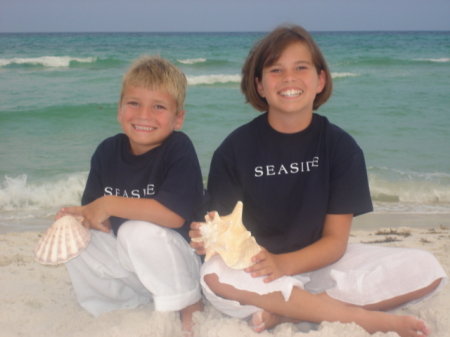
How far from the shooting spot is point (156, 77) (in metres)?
2.50

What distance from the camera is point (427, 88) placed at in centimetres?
1318

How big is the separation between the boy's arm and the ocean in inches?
43.9

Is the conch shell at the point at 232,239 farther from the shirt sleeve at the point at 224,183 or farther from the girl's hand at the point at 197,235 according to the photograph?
the shirt sleeve at the point at 224,183

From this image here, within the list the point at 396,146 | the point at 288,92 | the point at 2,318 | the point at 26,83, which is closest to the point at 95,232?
the point at 2,318

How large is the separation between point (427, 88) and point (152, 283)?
12.8m

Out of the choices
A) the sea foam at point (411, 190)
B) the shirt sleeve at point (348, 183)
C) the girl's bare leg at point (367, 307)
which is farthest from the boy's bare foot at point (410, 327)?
the sea foam at point (411, 190)

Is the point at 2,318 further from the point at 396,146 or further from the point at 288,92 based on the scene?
the point at 396,146

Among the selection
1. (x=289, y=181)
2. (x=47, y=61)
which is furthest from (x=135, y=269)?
(x=47, y=61)

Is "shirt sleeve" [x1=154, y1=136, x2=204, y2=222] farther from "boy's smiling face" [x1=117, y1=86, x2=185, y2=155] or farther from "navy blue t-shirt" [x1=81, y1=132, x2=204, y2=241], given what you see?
"boy's smiling face" [x1=117, y1=86, x2=185, y2=155]

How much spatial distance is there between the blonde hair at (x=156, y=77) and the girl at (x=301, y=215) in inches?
15.8

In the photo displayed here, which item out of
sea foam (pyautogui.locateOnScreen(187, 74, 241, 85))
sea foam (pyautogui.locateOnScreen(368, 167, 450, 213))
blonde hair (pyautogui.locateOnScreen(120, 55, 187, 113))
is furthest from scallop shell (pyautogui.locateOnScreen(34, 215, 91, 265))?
sea foam (pyautogui.locateOnScreen(187, 74, 241, 85))

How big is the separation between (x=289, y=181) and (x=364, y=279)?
60 cm

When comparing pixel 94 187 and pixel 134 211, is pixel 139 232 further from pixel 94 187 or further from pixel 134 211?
pixel 94 187

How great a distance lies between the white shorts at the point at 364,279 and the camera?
215cm
